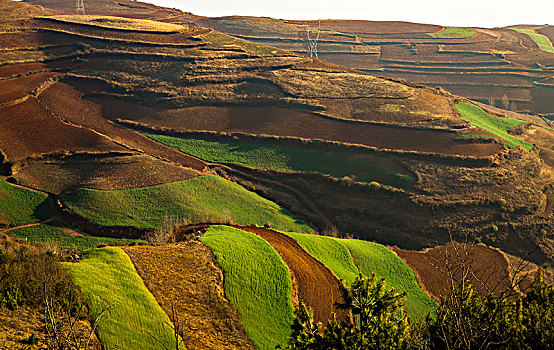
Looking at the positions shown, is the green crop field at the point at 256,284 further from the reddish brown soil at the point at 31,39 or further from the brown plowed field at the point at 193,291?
the reddish brown soil at the point at 31,39

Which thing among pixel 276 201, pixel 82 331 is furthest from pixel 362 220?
pixel 82 331

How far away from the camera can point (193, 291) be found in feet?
121

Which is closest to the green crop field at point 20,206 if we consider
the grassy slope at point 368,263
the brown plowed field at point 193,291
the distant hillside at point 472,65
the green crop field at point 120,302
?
the brown plowed field at point 193,291

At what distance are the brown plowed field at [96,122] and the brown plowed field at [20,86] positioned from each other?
2800 mm

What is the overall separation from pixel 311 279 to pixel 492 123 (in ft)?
232

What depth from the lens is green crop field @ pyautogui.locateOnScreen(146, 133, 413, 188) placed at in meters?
71.9

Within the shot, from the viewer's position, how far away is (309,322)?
25.6 meters

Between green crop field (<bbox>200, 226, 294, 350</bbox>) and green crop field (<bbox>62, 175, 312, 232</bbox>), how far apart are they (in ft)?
35.7

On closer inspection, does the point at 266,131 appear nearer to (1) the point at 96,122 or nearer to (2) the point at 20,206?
(1) the point at 96,122

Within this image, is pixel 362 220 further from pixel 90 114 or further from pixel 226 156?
pixel 90 114

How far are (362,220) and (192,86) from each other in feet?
165

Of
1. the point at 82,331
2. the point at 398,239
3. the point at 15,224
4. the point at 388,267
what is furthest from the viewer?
the point at 398,239

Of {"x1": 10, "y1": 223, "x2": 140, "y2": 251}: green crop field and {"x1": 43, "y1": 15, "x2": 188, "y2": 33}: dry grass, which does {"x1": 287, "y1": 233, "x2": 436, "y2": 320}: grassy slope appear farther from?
{"x1": 43, "y1": 15, "x2": 188, "y2": 33}: dry grass

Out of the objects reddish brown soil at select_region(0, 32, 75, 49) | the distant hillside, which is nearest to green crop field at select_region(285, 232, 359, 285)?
reddish brown soil at select_region(0, 32, 75, 49)
